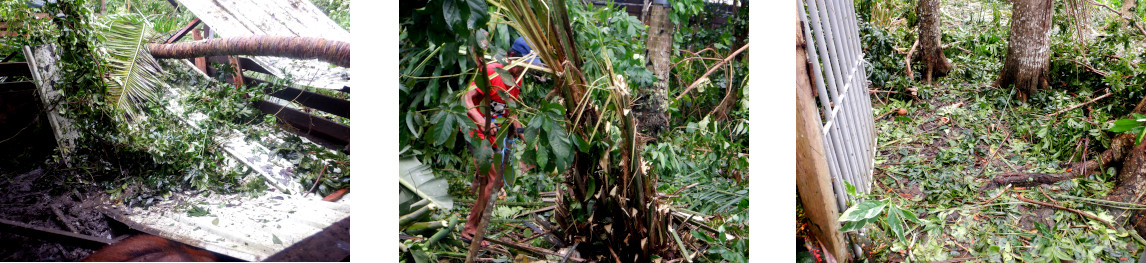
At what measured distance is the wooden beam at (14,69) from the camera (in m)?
1.56

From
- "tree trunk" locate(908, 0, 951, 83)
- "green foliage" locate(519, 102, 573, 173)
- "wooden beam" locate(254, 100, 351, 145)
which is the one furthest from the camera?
"tree trunk" locate(908, 0, 951, 83)

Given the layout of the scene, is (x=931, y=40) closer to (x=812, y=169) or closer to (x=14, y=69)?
(x=812, y=169)

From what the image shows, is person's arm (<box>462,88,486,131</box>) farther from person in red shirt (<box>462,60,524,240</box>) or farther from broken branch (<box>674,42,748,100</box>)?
broken branch (<box>674,42,748,100</box>)

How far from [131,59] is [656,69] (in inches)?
53.6

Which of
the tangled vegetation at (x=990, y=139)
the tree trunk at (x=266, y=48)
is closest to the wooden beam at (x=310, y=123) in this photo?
the tree trunk at (x=266, y=48)

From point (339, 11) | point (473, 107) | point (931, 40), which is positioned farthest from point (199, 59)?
point (931, 40)

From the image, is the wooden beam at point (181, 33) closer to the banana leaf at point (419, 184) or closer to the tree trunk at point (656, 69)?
the banana leaf at point (419, 184)

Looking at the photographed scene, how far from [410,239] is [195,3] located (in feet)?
2.68

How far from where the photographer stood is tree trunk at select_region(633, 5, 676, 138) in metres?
1.44

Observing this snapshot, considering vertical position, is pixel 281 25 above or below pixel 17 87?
above

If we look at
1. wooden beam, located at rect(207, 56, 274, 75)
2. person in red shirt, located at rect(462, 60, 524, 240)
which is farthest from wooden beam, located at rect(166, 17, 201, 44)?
person in red shirt, located at rect(462, 60, 524, 240)

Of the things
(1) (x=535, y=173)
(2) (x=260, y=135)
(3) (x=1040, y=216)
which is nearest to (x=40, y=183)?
(2) (x=260, y=135)

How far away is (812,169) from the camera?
149cm

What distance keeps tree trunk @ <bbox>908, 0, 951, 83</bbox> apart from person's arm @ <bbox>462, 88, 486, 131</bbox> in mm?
2948
